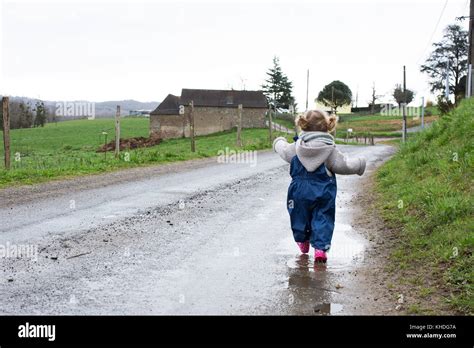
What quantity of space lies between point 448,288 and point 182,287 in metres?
2.32

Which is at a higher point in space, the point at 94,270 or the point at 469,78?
the point at 469,78

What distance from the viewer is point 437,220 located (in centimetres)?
669

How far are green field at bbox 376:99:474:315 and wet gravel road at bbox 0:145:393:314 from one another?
1.87 ft

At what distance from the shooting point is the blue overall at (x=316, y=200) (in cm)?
585

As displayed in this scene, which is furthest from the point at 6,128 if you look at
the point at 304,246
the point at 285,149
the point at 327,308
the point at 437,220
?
the point at 327,308

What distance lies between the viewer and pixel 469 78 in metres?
21.8

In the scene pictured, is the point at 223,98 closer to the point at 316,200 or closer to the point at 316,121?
the point at 316,121

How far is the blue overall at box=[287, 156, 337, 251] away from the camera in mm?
5852

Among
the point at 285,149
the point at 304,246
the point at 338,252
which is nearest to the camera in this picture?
the point at 285,149

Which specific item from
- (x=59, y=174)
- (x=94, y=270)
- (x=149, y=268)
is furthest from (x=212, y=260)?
(x=59, y=174)

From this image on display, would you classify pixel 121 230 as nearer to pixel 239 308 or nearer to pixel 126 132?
pixel 239 308

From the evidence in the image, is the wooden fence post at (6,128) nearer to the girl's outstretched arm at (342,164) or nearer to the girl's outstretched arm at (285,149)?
the girl's outstretched arm at (285,149)

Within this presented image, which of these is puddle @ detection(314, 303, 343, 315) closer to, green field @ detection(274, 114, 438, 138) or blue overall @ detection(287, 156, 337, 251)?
blue overall @ detection(287, 156, 337, 251)

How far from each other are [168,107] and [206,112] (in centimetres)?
569
